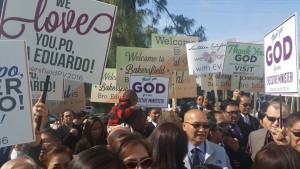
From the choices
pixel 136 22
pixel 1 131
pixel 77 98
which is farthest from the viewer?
pixel 136 22

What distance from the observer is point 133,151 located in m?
2.46

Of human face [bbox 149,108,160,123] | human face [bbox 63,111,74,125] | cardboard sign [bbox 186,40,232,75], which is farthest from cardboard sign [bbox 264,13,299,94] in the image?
cardboard sign [bbox 186,40,232,75]

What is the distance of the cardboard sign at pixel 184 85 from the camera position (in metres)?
9.09

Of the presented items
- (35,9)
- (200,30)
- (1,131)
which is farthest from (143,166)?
(200,30)

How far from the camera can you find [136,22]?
59.8ft

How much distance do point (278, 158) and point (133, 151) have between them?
2.70 ft

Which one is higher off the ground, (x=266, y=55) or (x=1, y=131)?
(x=266, y=55)

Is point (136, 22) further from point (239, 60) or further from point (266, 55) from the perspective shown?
point (266, 55)

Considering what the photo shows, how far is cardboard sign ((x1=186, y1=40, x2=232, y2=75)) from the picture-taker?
359 inches

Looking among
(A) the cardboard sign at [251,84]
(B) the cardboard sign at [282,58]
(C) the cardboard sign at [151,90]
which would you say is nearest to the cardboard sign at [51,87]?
(C) the cardboard sign at [151,90]

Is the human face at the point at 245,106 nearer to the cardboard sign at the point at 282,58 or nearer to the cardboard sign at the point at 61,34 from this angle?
the cardboard sign at the point at 282,58

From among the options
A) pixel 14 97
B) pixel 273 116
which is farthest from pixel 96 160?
pixel 273 116

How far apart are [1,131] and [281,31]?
2.93 m

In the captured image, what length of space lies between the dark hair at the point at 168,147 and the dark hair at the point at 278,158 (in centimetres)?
70
